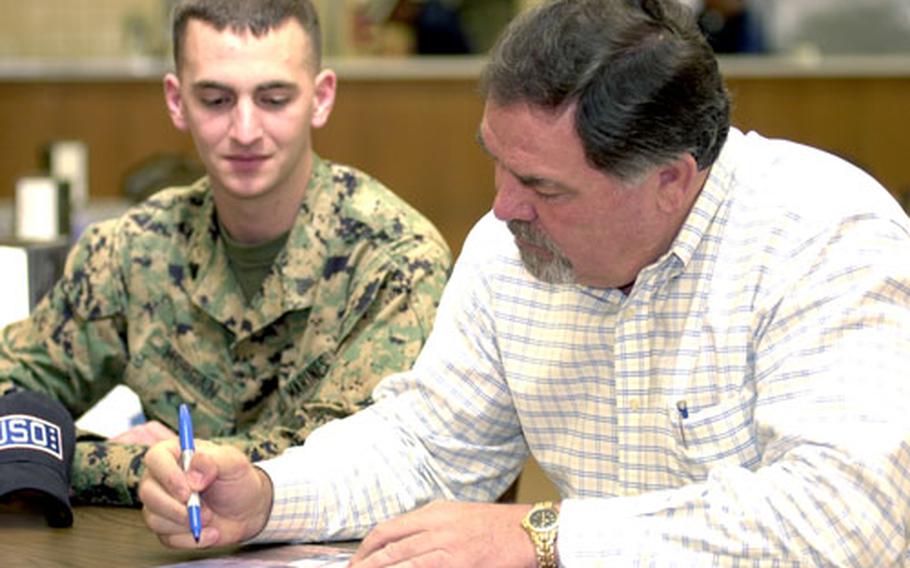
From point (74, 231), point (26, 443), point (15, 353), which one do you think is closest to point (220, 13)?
point (15, 353)

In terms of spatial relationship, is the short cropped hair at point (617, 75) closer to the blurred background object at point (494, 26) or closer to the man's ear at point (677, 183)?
the man's ear at point (677, 183)

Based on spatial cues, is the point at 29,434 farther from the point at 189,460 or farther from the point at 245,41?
the point at 245,41

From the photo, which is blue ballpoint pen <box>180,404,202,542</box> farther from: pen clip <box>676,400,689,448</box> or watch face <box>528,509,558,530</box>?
pen clip <box>676,400,689,448</box>

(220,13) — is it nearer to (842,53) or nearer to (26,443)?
(26,443)

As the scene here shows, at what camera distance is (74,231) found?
514cm

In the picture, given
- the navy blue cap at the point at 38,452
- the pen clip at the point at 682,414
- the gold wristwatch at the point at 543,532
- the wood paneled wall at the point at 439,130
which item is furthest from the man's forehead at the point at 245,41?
the wood paneled wall at the point at 439,130

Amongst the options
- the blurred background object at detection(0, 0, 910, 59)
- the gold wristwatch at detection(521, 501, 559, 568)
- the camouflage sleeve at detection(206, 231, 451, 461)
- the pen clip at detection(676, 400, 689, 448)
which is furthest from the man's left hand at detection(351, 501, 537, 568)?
the blurred background object at detection(0, 0, 910, 59)

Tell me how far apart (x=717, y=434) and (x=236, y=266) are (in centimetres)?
118

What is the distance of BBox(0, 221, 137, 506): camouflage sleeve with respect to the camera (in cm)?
297

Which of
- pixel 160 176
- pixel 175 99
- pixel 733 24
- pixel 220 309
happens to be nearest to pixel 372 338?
pixel 220 309

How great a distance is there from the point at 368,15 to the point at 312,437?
297 inches

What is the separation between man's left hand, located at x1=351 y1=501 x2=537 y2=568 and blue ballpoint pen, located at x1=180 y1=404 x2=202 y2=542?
0.68 ft

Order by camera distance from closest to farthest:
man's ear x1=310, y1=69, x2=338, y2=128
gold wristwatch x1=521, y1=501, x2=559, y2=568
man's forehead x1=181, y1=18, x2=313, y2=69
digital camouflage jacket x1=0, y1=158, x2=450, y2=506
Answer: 1. gold wristwatch x1=521, y1=501, x2=559, y2=568
2. digital camouflage jacket x1=0, y1=158, x2=450, y2=506
3. man's forehead x1=181, y1=18, x2=313, y2=69
4. man's ear x1=310, y1=69, x2=338, y2=128

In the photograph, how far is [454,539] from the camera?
6.33ft
